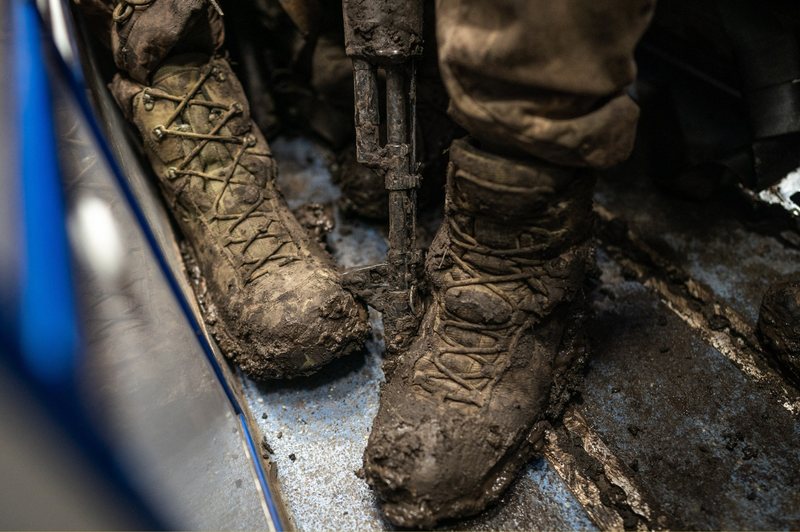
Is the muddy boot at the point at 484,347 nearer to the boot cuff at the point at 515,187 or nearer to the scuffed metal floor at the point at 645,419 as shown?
the boot cuff at the point at 515,187

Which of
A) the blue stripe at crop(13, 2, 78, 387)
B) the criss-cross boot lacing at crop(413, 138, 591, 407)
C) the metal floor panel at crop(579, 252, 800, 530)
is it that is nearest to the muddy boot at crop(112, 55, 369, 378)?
the criss-cross boot lacing at crop(413, 138, 591, 407)

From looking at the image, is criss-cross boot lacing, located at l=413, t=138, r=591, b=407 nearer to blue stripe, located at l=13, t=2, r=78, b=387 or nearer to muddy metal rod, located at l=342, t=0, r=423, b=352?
muddy metal rod, located at l=342, t=0, r=423, b=352

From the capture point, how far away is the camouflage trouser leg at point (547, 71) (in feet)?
2.83

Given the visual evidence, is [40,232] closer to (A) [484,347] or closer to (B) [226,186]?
(B) [226,186]

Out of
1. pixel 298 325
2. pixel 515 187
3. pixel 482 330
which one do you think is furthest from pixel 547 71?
pixel 298 325

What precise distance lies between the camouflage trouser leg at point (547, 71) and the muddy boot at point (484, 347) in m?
0.08

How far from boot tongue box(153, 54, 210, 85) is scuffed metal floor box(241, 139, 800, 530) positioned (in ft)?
2.25

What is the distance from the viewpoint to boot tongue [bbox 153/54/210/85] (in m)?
1.48

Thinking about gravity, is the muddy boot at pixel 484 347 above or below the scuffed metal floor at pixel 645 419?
above

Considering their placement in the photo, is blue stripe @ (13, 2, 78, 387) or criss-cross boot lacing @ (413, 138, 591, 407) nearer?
blue stripe @ (13, 2, 78, 387)

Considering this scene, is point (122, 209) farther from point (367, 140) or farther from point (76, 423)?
point (367, 140)

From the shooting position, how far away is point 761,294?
1520 mm

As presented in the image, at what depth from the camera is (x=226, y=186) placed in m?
1.50

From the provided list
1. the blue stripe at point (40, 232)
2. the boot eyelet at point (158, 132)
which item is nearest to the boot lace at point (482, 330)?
the blue stripe at point (40, 232)
